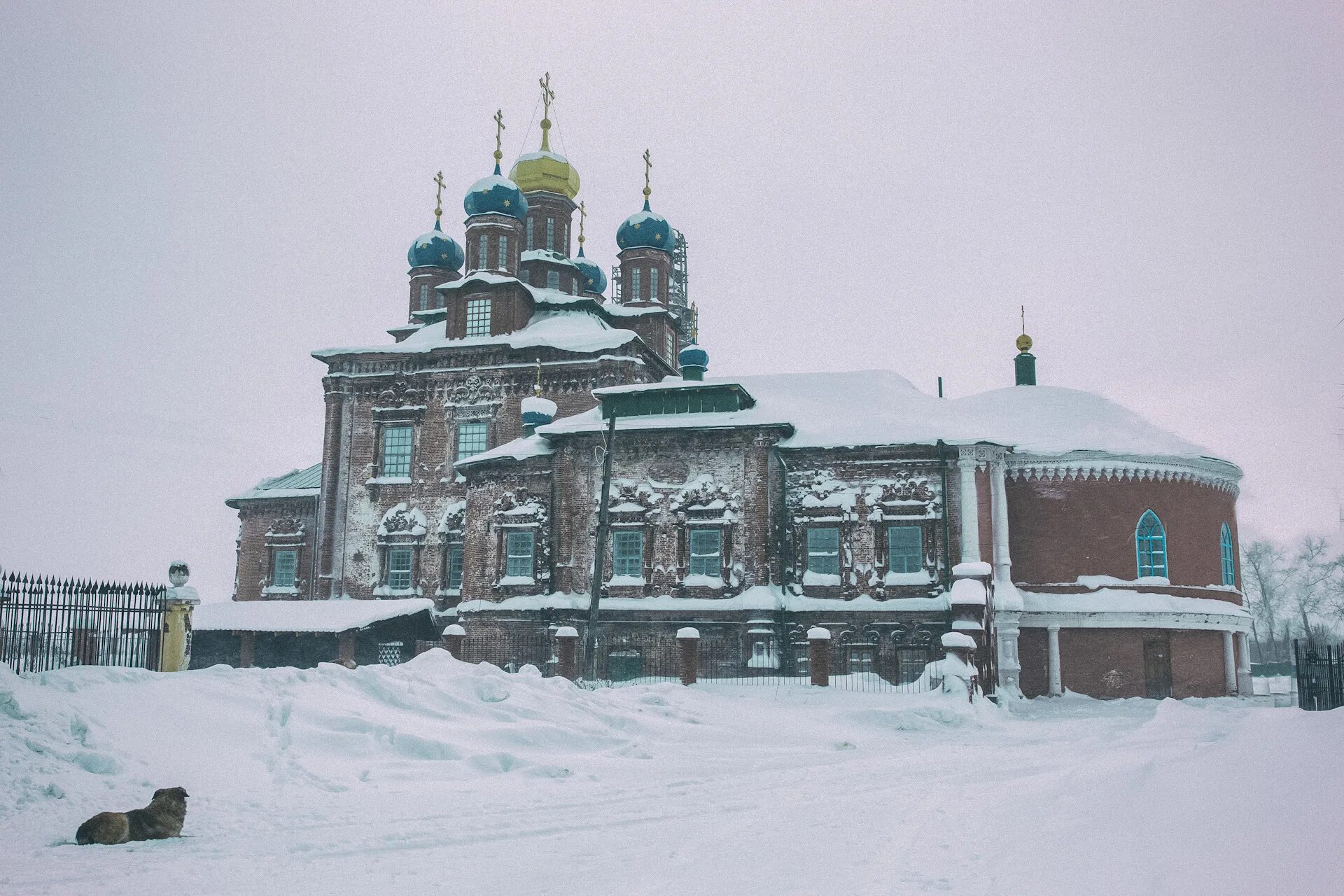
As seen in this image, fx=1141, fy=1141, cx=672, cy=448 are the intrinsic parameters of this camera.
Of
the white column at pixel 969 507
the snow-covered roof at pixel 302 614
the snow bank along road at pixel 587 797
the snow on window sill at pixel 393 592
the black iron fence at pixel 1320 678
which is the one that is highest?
the white column at pixel 969 507

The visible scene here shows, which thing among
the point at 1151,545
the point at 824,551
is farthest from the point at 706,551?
the point at 1151,545

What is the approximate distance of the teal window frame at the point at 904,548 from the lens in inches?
1045

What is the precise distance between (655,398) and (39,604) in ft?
54.9

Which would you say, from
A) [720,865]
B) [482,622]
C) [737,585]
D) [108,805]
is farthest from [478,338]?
[720,865]

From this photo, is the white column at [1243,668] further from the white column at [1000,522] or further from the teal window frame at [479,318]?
the teal window frame at [479,318]

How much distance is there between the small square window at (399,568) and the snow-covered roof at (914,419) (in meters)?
7.97

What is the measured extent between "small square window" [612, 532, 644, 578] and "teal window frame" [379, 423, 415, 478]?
31.2 feet

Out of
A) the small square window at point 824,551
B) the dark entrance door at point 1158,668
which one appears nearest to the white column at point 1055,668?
the dark entrance door at point 1158,668

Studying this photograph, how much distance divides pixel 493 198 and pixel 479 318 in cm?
431

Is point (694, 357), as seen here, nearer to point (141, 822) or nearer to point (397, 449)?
point (397, 449)

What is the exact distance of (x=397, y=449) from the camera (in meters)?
35.2

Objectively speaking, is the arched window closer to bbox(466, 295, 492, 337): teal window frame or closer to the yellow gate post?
bbox(466, 295, 492, 337): teal window frame

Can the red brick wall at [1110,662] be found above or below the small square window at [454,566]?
below

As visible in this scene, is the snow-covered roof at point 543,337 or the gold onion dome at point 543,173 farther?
the gold onion dome at point 543,173
